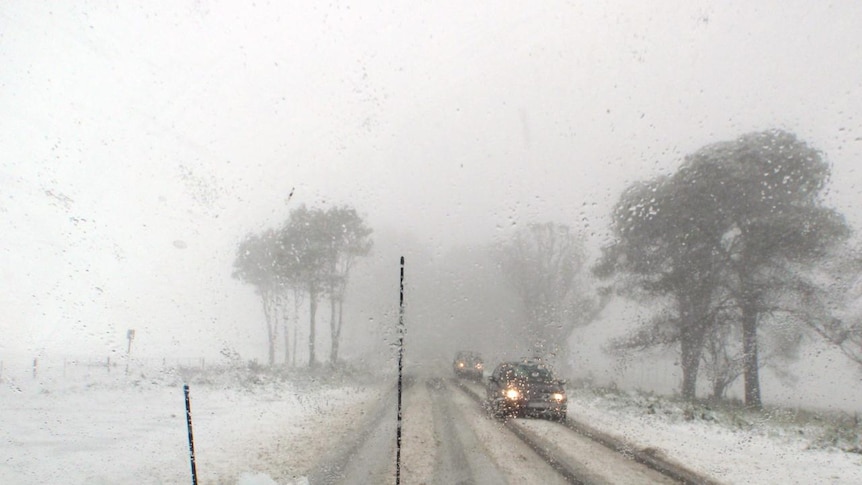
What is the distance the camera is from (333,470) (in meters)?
8.12

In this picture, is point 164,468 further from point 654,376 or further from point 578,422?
point 654,376

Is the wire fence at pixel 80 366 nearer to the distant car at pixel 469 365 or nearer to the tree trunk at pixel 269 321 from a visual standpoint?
the tree trunk at pixel 269 321

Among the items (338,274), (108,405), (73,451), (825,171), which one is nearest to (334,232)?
(338,274)

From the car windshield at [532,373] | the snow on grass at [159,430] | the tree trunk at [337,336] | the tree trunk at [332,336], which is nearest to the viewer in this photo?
the snow on grass at [159,430]

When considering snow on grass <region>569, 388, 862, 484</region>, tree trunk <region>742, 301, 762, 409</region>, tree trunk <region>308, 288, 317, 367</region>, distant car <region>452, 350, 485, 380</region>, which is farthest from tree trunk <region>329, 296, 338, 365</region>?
distant car <region>452, 350, 485, 380</region>

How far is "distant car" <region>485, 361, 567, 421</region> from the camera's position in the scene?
1513cm

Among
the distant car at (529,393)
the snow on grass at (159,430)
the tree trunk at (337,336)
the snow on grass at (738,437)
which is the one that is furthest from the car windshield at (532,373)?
the tree trunk at (337,336)

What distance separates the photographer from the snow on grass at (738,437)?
8.98 meters

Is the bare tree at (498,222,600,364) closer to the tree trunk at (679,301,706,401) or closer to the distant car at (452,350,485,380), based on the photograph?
the tree trunk at (679,301,706,401)

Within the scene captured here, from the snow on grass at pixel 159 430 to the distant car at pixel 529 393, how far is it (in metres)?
4.05

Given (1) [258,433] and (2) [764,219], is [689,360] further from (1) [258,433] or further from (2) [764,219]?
(1) [258,433]

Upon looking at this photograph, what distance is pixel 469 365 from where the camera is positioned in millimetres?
35281

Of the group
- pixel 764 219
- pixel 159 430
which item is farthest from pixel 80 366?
pixel 764 219

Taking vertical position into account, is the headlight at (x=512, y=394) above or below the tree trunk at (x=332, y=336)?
below
